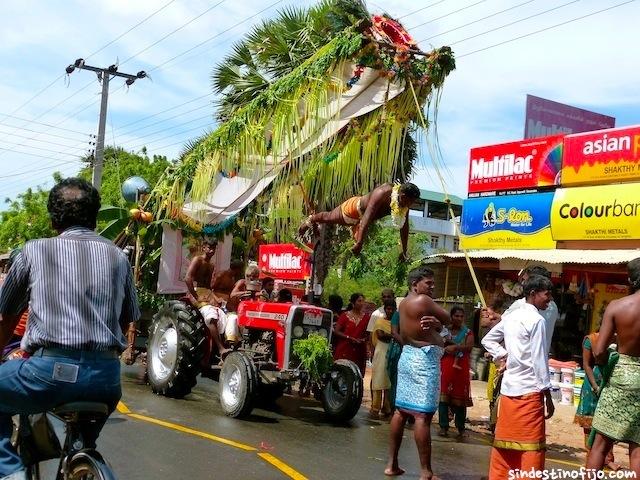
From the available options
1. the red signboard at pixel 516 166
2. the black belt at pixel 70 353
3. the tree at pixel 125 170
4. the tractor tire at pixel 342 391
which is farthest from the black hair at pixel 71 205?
the tree at pixel 125 170

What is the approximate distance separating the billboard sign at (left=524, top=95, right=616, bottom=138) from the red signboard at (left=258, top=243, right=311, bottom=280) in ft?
28.6

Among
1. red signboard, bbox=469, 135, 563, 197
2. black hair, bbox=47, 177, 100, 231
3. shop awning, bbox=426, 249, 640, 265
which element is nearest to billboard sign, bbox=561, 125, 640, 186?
red signboard, bbox=469, 135, 563, 197

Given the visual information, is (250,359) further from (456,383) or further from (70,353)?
(70,353)

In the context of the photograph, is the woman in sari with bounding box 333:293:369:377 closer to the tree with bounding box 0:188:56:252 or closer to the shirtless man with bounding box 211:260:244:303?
the shirtless man with bounding box 211:260:244:303

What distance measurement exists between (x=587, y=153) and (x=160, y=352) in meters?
10.1

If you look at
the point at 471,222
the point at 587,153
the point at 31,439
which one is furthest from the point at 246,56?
the point at 31,439

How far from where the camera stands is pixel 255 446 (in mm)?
7387

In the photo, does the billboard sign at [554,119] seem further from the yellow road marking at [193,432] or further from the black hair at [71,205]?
the black hair at [71,205]

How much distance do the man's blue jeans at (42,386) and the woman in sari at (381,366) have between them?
7.46 metres

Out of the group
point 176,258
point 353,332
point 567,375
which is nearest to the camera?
point 176,258

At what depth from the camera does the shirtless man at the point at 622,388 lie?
5469mm

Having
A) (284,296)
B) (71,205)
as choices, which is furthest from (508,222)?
(71,205)

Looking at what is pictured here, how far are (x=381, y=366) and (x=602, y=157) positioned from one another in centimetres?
766

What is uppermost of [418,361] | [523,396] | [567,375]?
[418,361]
